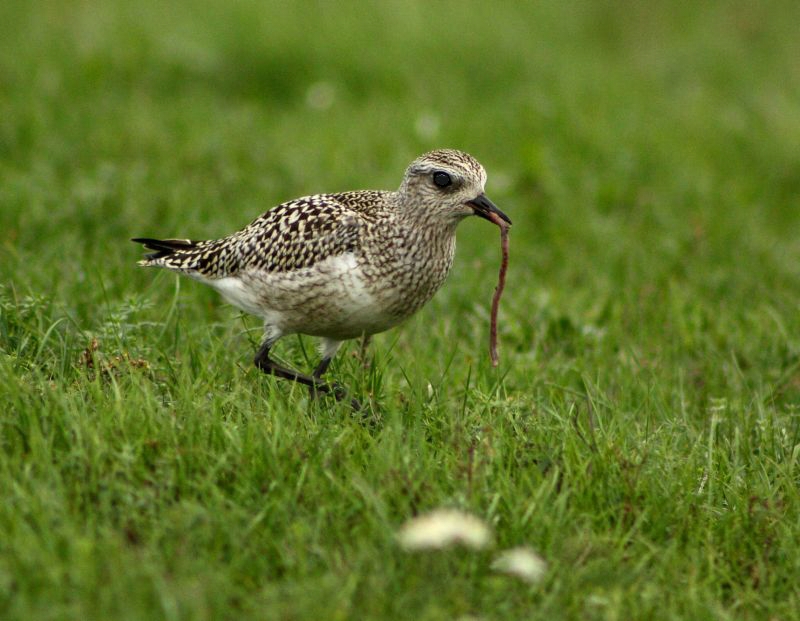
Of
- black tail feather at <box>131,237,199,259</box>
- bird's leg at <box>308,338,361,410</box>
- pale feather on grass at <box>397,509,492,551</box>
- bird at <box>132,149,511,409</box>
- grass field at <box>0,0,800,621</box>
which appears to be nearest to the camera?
pale feather on grass at <box>397,509,492,551</box>

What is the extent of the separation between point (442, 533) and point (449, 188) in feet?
7.38

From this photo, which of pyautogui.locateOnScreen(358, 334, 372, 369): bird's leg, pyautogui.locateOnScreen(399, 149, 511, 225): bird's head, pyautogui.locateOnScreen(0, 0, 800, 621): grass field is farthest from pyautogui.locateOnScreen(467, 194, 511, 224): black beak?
pyautogui.locateOnScreen(358, 334, 372, 369): bird's leg

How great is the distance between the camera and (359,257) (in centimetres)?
577

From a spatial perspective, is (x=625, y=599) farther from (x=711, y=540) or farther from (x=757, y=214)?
(x=757, y=214)

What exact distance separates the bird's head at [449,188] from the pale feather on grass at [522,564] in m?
1.91

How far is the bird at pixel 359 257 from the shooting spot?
18.8 ft

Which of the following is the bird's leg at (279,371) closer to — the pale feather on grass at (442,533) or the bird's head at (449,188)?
the bird's head at (449,188)

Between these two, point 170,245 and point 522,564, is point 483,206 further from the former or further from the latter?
point 522,564

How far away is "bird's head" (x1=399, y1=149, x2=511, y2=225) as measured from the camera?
576cm

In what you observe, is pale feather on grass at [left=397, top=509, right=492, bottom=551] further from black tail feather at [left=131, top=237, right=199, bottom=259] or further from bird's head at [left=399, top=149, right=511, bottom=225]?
black tail feather at [left=131, top=237, right=199, bottom=259]

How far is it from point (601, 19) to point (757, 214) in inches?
280

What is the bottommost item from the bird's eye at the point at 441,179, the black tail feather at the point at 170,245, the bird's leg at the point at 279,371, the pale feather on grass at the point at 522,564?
Result: the pale feather on grass at the point at 522,564

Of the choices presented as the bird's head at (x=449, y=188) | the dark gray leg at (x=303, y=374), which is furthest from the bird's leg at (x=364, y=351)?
the bird's head at (x=449, y=188)

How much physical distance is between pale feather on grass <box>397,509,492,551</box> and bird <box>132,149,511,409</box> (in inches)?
58.6
